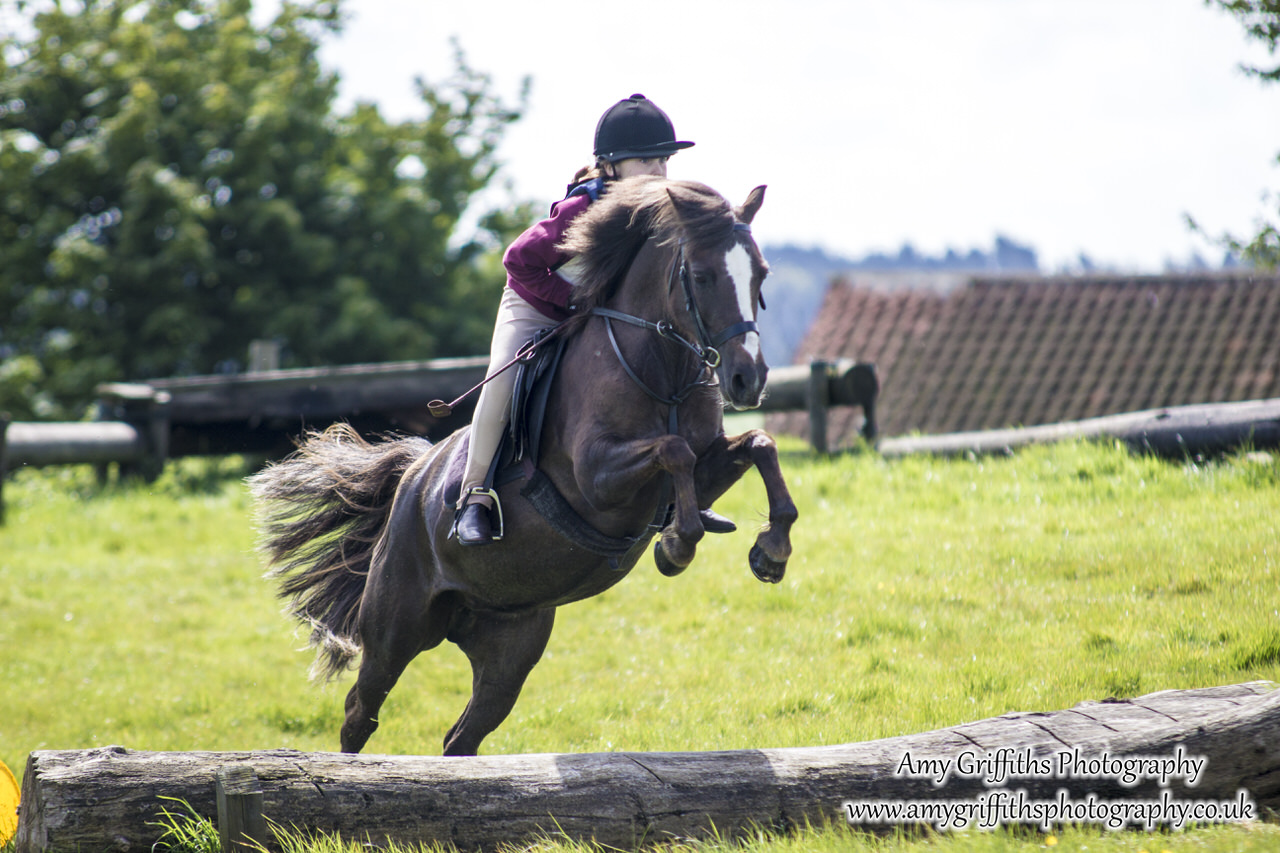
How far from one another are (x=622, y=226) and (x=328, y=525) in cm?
265

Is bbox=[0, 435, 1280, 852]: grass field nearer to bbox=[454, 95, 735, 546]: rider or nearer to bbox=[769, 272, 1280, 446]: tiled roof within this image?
bbox=[454, 95, 735, 546]: rider

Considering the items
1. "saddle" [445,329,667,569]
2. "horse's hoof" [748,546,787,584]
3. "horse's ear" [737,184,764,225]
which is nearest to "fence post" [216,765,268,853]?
"saddle" [445,329,667,569]

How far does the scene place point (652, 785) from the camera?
3.75 metres

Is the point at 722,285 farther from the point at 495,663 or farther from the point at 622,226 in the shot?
the point at 495,663

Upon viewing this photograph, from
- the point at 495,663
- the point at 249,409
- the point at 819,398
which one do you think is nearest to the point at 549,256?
the point at 495,663

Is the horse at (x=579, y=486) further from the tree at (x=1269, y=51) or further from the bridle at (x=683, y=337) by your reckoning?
the tree at (x=1269, y=51)

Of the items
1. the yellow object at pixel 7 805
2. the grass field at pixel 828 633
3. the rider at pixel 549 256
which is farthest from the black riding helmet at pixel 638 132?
the yellow object at pixel 7 805

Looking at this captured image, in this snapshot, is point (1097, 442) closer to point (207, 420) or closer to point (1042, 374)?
point (1042, 374)

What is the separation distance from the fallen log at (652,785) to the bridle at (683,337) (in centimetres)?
140

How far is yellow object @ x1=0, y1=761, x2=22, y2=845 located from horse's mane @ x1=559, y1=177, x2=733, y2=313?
3.16 m

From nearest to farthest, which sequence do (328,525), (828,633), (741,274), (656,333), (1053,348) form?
(741,274) → (656,333) → (328,525) → (828,633) → (1053,348)

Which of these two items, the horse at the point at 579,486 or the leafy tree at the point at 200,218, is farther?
the leafy tree at the point at 200,218

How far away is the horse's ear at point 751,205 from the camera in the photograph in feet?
13.6

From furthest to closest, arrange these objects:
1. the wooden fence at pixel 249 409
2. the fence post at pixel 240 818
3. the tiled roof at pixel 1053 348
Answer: the tiled roof at pixel 1053 348, the wooden fence at pixel 249 409, the fence post at pixel 240 818
